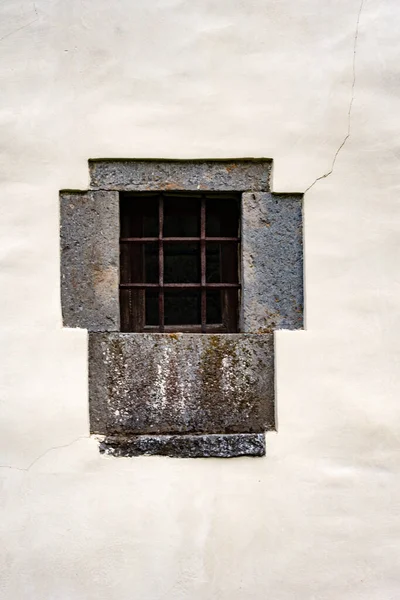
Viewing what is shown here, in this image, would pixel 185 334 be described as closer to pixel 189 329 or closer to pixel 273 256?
pixel 189 329

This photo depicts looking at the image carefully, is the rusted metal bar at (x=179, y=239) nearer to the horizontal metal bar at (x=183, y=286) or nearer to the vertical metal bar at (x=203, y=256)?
the vertical metal bar at (x=203, y=256)

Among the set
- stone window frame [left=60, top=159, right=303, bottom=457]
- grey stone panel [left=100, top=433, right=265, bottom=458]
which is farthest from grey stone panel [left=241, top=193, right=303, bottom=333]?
grey stone panel [left=100, top=433, right=265, bottom=458]

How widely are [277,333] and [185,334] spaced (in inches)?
14.9

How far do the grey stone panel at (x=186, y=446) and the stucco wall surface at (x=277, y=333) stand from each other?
0.04 m

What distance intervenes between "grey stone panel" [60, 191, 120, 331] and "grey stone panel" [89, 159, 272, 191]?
8 centimetres

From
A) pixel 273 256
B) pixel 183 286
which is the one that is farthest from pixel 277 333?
pixel 183 286

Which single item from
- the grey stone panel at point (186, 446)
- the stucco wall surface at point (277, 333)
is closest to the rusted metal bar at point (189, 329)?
the stucco wall surface at point (277, 333)

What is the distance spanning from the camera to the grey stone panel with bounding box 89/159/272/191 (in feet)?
6.67

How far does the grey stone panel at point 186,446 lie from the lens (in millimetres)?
1989

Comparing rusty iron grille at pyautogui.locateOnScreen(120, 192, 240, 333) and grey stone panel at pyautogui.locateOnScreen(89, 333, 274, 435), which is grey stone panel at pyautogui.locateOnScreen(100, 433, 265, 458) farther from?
rusty iron grille at pyautogui.locateOnScreen(120, 192, 240, 333)
